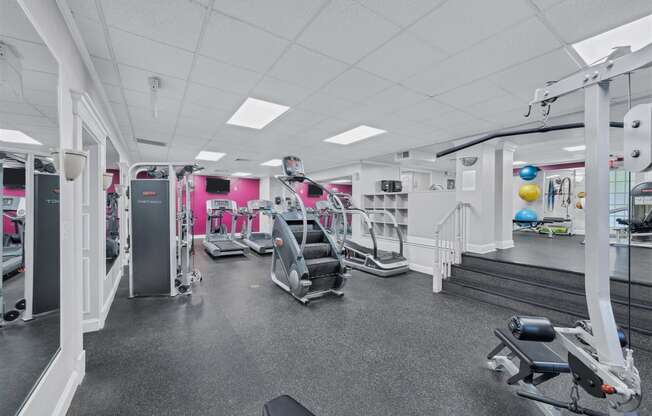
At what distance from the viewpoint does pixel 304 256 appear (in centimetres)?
387

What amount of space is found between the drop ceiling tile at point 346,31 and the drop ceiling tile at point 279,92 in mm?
765

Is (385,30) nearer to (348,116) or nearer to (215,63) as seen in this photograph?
(215,63)

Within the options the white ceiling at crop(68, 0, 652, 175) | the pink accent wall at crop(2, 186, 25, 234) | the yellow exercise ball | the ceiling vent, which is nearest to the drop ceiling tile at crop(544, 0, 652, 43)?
the white ceiling at crop(68, 0, 652, 175)

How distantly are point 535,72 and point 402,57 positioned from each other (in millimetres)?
1415

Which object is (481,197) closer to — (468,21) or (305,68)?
(468,21)

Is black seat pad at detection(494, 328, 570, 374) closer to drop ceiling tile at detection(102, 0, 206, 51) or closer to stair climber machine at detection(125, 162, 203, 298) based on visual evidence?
drop ceiling tile at detection(102, 0, 206, 51)

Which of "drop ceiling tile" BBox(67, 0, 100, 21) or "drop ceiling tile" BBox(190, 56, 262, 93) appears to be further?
"drop ceiling tile" BBox(190, 56, 262, 93)

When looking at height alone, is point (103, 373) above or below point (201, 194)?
below

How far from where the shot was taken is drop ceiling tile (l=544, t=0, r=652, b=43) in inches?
69.5

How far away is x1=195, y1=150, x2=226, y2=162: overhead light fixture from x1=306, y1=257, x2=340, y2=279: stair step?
453 centimetres

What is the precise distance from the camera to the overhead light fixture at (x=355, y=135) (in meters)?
4.76

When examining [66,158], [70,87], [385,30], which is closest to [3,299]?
[66,158]

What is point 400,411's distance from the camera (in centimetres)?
168

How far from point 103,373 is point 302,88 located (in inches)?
126
